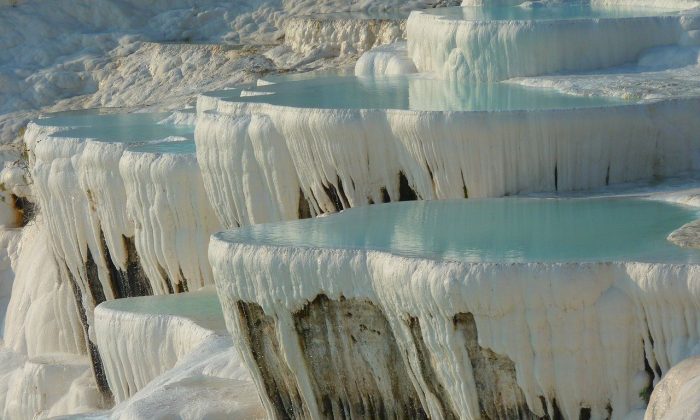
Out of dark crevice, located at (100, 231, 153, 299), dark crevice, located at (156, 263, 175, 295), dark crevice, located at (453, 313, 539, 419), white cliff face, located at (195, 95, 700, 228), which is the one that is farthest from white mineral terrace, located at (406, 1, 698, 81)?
dark crevice, located at (453, 313, 539, 419)

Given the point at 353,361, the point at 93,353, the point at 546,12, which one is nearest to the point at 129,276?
the point at 93,353

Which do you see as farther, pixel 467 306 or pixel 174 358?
pixel 174 358

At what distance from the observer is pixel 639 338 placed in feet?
24.5

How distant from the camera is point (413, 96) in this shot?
11.5m

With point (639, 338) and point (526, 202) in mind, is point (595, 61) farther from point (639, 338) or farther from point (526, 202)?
point (639, 338)

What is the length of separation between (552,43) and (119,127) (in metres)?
4.22

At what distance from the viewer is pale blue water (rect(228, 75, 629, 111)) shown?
Result: 10656 mm

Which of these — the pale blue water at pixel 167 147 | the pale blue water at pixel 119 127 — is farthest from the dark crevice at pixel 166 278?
the pale blue water at pixel 119 127

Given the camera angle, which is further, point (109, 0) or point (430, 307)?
point (109, 0)

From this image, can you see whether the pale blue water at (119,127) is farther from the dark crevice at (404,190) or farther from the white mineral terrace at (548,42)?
the dark crevice at (404,190)

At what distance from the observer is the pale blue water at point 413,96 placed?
10.7m

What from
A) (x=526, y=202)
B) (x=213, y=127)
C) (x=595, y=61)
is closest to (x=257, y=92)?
(x=213, y=127)

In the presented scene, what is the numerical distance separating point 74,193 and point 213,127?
219 cm

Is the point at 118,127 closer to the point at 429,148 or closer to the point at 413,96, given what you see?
the point at 413,96
